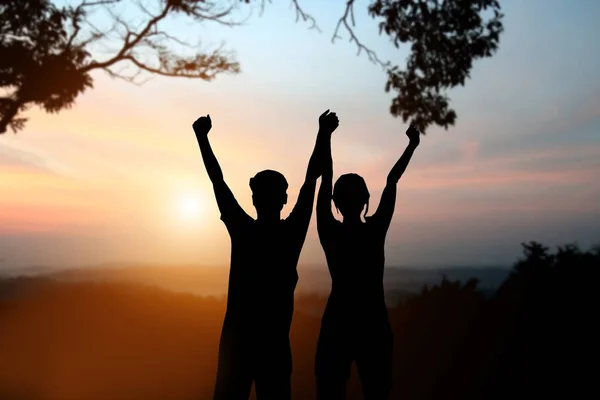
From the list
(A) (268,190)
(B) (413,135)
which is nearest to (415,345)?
(B) (413,135)

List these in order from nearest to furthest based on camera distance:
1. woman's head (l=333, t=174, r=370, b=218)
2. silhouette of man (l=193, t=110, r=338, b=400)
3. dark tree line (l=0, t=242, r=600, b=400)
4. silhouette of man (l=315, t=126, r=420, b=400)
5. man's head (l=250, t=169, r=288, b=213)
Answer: silhouette of man (l=193, t=110, r=338, b=400) → man's head (l=250, t=169, r=288, b=213) → silhouette of man (l=315, t=126, r=420, b=400) → woman's head (l=333, t=174, r=370, b=218) → dark tree line (l=0, t=242, r=600, b=400)

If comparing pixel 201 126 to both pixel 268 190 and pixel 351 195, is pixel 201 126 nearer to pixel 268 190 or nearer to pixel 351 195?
pixel 268 190

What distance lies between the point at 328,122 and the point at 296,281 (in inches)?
48.0

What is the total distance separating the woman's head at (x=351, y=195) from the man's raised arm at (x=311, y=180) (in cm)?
32

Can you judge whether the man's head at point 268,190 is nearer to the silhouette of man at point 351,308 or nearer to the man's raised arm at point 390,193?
the silhouette of man at point 351,308

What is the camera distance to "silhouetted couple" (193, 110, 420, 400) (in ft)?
12.8

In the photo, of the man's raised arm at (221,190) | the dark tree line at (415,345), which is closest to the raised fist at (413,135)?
the man's raised arm at (221,190)

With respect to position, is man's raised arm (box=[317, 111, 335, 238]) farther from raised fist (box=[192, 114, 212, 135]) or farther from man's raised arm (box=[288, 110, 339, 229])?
raised fist (box=[192, 114, 212, 135])

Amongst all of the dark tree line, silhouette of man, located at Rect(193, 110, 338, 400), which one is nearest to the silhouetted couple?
silhouette of man, located at Rect(193, 110, 338, 400)

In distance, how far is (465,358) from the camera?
9047 mm

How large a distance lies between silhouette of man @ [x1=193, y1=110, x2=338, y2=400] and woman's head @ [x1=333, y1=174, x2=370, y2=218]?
43 centimetres

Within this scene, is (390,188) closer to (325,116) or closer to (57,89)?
(325,116)

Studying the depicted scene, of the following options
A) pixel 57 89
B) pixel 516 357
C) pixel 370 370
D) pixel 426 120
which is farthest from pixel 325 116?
pixel 57 89

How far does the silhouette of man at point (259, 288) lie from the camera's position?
387cm
